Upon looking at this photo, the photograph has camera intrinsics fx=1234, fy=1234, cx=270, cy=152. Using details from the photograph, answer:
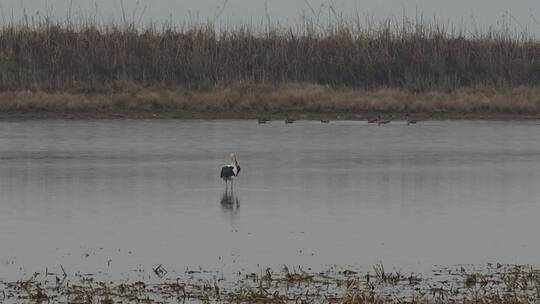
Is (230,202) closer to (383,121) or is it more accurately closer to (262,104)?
(383,121)

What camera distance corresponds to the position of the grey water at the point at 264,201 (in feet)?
32.1

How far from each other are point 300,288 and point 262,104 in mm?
20278

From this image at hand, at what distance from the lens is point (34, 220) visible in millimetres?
11602

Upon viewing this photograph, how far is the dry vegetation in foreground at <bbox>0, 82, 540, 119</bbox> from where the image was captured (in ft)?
91.4

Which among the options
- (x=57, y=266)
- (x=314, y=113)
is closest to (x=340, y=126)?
(x=314, y=113)

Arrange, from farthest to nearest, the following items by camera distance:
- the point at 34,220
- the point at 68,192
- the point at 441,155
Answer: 1. the point at 441,155
2. the point at 68,192
3. the point at 34,220

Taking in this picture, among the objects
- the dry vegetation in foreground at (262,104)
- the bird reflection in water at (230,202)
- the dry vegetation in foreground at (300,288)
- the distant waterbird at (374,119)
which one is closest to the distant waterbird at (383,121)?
the distant waterbird at (374,119)

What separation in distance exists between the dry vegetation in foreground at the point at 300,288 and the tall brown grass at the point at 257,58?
71.7 feet

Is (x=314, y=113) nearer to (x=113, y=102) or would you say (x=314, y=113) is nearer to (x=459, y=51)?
(x=113, y=102)

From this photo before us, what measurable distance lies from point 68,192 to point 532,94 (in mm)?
18856

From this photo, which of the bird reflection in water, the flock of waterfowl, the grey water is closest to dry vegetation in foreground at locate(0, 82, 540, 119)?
the flock of waterfowl

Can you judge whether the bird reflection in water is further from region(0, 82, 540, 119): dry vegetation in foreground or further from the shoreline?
region(0, 82, 540, 119): dry vegetation in foreground

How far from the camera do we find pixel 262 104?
2859 centimetres

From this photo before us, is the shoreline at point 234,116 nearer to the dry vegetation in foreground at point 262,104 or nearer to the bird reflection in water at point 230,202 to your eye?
the dry vegetation in foreground at point 262,104
